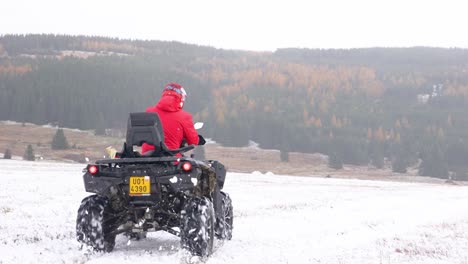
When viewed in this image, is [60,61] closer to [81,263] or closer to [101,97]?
[101,97]

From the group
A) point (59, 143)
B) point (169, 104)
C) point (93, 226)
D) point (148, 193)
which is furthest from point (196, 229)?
point (59, 143)

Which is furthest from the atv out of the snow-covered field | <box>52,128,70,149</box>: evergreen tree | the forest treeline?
the forest treeline

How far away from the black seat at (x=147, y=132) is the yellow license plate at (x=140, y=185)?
0.49 meters

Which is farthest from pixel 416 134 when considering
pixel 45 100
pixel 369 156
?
pixel 45 100

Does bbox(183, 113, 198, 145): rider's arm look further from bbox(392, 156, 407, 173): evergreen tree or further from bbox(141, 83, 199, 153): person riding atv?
bbox(392, 156, 407, 173): evergreen tree

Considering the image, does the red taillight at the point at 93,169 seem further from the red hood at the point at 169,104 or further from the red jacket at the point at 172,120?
the red hood at the point at 169,104

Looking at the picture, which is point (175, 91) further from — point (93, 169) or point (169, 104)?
point (93, 169)

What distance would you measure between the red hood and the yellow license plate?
1341 mm

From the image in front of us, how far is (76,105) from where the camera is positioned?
153000 millimetres

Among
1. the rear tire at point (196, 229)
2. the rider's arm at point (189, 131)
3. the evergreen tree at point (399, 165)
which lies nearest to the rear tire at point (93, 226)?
the rear tire at point (196, 229)

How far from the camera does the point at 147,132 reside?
902 centimetres

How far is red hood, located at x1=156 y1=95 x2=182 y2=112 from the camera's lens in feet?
31.7

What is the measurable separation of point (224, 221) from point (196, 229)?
1664mm

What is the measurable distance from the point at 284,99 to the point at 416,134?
Answer: 43.3 m
